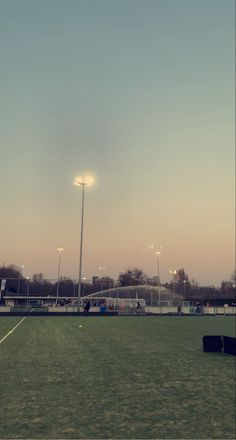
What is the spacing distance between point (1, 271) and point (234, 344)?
182 metres

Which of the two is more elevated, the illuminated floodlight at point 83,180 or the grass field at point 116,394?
the illuminated floodlight at point 83,180

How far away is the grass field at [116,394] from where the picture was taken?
21.6 feet

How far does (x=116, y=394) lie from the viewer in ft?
28.9

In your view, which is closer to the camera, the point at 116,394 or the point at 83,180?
the point at 116,394

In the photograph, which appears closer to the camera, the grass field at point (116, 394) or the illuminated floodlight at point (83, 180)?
the grass field at point (116, 394)

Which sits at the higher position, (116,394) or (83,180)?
(83,180)

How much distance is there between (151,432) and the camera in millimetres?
6445

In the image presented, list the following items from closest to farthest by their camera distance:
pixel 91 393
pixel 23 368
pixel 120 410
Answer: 1. pixel 120 410
2. pixel 91 393
3. pixel 23 368

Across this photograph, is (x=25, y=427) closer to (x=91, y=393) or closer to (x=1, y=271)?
(x=91, y=393)

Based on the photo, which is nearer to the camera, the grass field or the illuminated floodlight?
the grass field

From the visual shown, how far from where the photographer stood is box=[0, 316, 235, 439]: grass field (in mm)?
6582

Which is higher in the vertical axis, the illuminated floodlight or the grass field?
the illuminated floodlight

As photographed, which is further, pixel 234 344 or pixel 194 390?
pixel 234 344

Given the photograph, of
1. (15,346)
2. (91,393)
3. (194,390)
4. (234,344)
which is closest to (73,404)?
(91,393)
